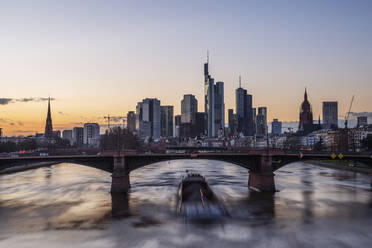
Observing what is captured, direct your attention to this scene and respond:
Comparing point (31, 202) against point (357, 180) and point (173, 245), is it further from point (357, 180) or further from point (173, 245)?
point (357, 180)

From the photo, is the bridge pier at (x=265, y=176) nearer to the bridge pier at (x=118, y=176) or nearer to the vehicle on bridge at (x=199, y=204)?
the vehicle on bridge at (x=199, y=204)

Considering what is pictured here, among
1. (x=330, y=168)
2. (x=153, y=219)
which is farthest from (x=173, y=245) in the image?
(x=330, y=168)

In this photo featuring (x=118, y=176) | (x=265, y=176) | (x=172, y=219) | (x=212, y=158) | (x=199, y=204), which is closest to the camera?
(x=199, y=204)

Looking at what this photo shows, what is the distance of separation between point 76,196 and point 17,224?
23451 mm

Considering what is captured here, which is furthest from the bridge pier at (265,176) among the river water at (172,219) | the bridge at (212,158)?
the river water at (172,219)

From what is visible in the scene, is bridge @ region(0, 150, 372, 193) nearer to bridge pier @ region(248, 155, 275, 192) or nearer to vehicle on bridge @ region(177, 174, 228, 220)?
bridge pier @ region(248, 155, 275, 192)

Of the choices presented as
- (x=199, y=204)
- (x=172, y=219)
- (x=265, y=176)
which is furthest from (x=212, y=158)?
(x=199, y=204)

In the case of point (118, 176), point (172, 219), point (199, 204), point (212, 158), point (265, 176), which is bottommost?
point (172, 219)

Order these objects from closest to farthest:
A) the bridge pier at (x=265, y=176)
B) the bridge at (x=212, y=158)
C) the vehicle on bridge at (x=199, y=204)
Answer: the vehicle on bridge at (x=199, y=204) → the bridge at (x=212, y=158) → the bridge pier at (x=265, y=176)

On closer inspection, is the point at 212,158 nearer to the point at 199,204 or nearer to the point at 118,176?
the point at 118,176

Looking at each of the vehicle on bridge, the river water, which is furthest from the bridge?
Answer: the vehicle on bridge

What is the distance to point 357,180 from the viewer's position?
3861 inches

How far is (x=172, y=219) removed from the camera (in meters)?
51.8

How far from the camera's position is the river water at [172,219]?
4159 centimetres
